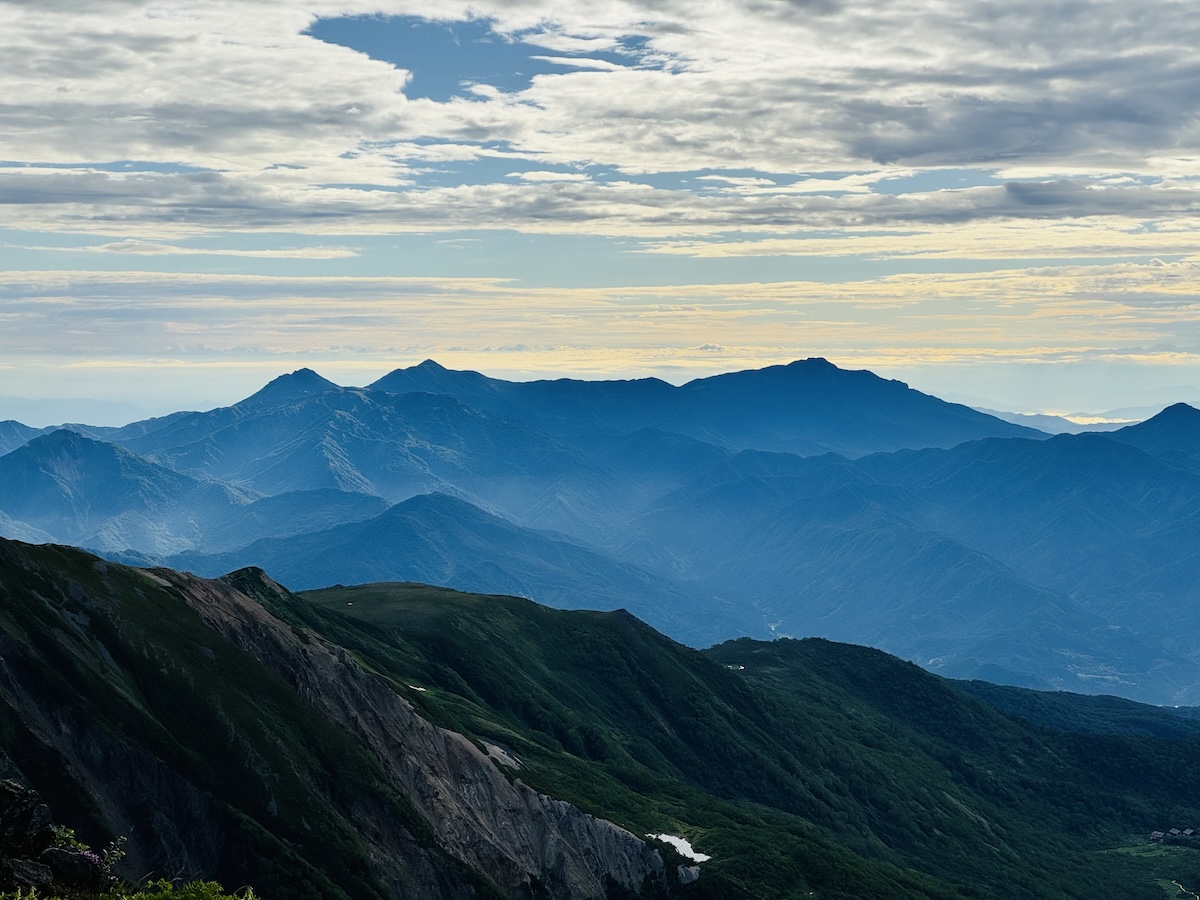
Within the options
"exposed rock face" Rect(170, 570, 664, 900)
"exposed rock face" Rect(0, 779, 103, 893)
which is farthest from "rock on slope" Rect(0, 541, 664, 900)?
"exposed rock face" Rect(0, 779, 103, 893)

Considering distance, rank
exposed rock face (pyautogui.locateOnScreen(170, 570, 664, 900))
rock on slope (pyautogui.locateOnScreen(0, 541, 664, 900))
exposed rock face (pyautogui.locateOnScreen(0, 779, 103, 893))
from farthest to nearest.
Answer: exposed rock face (pyautogui.locateOnScreen(170, 570, 664, 900)) < rock on slope (pyautogui.locateOnScreen(0, 541, 664, 900)) < exposed rock face (pyautogui.locateOnScreen(0, 779, 103, 893))

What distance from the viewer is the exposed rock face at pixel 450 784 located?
176 m

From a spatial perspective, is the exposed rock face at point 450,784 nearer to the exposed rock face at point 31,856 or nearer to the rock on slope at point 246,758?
the rock on slope at point 246,758

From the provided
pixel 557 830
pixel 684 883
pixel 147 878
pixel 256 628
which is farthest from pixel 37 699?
pixel 684 883

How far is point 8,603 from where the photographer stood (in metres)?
142

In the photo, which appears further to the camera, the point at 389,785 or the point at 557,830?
the point at 557,830

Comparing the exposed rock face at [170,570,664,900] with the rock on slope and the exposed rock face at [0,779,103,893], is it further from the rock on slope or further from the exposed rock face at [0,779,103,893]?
the exposed rock face at [0,779,103,893]

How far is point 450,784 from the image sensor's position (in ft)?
604

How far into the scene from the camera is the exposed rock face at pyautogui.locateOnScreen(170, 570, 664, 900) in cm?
17612

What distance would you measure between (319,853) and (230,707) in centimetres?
2228

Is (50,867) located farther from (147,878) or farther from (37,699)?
(37,699)

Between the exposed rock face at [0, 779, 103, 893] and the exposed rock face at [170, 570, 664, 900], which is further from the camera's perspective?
the exposed rock face at [170, 570, 664, 900]

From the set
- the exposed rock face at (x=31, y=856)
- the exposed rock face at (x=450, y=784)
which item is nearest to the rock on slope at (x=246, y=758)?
the exposed rock face at (x=450, y=784)

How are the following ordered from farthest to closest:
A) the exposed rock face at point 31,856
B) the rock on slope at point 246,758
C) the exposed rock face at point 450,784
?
the exposed rock face at point 450,784 < the rock on slope at point 246,758 < the exposed rock face at point 31,856
